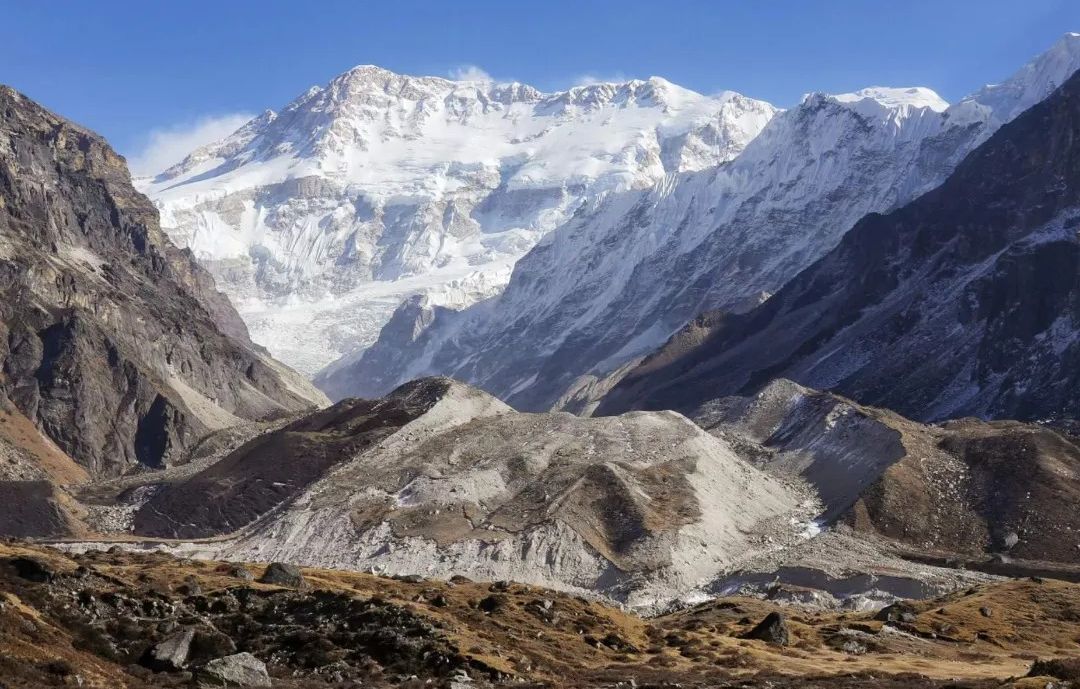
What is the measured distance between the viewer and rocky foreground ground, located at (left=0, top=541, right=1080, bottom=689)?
48719mm

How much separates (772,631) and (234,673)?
102ft

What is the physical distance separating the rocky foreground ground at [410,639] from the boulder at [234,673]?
0.22ft

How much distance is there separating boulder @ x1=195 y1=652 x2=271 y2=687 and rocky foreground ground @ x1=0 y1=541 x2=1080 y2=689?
2.7 inches

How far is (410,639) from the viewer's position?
54.5m

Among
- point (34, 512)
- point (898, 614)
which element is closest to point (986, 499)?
point (898, 614)

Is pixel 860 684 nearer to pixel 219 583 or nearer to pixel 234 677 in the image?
pixel 234 677

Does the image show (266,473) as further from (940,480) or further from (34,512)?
(940,480)

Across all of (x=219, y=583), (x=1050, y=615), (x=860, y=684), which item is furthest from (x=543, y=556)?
(x=860, y=684)

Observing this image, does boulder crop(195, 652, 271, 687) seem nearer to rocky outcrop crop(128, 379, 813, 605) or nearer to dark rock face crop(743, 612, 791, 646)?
dark rock face crop(743, 612, 791, 646)

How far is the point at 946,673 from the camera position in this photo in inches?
2351

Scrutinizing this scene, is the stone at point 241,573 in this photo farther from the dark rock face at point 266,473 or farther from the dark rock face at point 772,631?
the dark rock face at point 266,473

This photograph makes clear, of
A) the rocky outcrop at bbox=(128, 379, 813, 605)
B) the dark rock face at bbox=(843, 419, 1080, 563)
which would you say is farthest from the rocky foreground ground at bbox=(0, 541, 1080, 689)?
the dark rock face at bbox=(843, 419, 1080, 563)

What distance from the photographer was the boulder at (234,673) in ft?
153

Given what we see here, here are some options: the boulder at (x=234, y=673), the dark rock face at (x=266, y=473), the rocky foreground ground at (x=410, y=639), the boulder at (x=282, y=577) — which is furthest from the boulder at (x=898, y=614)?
the dark rock face at (x=266, y=473)
